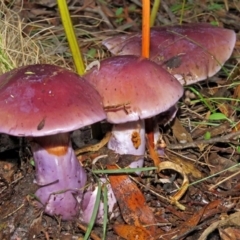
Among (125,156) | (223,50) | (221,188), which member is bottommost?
(221,188)

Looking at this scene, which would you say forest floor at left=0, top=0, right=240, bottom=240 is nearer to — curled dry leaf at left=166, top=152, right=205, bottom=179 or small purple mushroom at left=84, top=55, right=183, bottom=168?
curled dry leaf at left=166, top=152, right=205, bottom=179

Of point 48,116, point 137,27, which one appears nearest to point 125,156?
point 48,116

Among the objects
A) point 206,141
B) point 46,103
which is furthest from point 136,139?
point 46,103

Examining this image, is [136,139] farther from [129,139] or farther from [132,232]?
[132,232]

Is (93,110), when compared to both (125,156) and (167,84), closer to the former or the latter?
(167,84)

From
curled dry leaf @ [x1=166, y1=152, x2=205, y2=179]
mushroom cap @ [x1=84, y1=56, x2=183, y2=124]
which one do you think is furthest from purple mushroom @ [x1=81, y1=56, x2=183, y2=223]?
curled dry leaf @ [x1=166, y1=152, x2=205, y2=179]

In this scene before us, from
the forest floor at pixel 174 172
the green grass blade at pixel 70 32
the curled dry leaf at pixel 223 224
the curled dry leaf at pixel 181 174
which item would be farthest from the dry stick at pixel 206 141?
the green grass blade at pixel 70 32

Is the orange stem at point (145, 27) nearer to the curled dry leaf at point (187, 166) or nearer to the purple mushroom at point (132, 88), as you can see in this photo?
the purple mushroom at point (132, 88)
